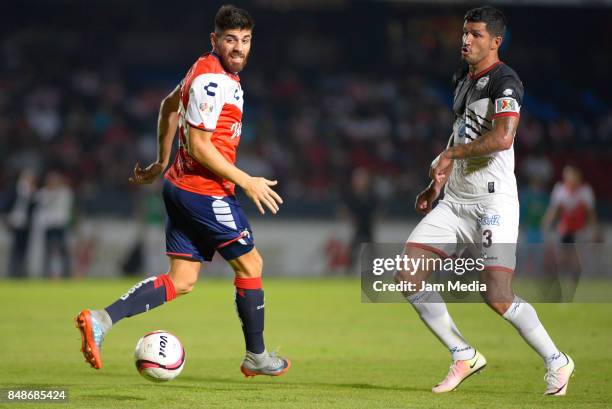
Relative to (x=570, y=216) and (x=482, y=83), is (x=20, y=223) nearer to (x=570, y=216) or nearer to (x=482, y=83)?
(x=570, y=216)

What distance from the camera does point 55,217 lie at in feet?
63.1

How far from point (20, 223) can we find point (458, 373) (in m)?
14.2

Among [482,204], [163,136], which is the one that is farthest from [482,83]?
[163,136]

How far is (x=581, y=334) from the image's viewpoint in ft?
34.5

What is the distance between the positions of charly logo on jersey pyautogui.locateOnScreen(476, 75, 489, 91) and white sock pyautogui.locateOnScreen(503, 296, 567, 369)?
57.9 inches

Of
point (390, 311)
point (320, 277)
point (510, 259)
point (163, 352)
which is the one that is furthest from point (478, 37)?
point (320, 277)

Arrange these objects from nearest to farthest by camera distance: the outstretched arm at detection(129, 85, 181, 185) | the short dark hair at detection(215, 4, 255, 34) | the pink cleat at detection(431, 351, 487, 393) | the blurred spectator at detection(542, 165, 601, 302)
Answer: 1. the short dark hair at detection(215, 4, 255, 34)
2. the pink cleat at detection(431, 351, 487, 393)
3. the outstretched arm at detection(129, 85, 181, 185)
4. the blurred spectator at detection(542, 165, 601, 302)

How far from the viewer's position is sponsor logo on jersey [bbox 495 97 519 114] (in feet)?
21.0

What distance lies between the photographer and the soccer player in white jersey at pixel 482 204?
21.2 feet

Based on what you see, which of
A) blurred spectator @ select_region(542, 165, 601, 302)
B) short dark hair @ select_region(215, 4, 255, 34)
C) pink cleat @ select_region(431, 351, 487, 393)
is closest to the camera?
short dark hair @ select_region(215, 4, 255, 34)

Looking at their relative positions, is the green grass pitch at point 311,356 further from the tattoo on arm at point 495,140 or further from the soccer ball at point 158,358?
the tattoo on arm at point 495,140

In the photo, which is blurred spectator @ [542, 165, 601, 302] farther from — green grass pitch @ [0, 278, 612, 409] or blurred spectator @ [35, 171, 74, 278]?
blurred spectator @ [35, 171, 74, 278]

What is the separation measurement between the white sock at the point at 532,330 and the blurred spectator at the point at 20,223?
1451 cm

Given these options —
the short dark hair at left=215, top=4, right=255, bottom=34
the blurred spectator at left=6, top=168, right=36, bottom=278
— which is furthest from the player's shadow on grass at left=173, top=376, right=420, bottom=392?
the blurred spectator at left=6, top=168, right=36, bottom=278
